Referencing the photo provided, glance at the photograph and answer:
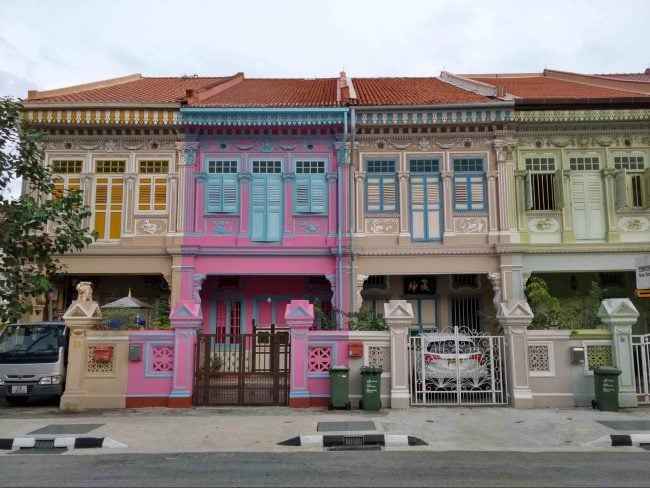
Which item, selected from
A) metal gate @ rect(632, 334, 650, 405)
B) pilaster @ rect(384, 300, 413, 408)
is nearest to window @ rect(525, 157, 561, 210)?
metal gate @ rect(632, 334, 650, 405)

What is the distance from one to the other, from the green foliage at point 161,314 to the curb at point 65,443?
557cm

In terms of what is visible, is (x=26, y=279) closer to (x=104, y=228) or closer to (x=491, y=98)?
(x=104, y=228)


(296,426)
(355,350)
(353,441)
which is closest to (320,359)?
(355,350)

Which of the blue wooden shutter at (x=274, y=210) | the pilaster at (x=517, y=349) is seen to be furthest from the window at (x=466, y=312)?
the blue wooden shutter at (x=274, y=210)

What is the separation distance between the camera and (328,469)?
7258mm

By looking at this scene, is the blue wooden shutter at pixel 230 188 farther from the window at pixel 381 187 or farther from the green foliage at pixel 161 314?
the window at pixel 381 187

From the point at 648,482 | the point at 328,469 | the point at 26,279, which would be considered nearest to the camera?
the point at 648,482

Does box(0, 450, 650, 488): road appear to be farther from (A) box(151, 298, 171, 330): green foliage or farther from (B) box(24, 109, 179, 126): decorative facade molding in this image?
(B) box(24, 109, 179, 126): decorative facade molding

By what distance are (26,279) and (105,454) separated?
17.8ft

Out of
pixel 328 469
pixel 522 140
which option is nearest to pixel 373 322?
pixel 328 469

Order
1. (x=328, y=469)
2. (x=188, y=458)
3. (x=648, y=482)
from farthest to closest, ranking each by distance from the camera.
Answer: (x=188, y=458) < (x=328, y=469) < (x=648, y=482)

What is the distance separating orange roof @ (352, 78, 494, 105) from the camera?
16578 millimetres

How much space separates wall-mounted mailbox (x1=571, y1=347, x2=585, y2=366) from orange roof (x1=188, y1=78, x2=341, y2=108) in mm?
8975

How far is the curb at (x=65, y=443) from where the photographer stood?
878cm
